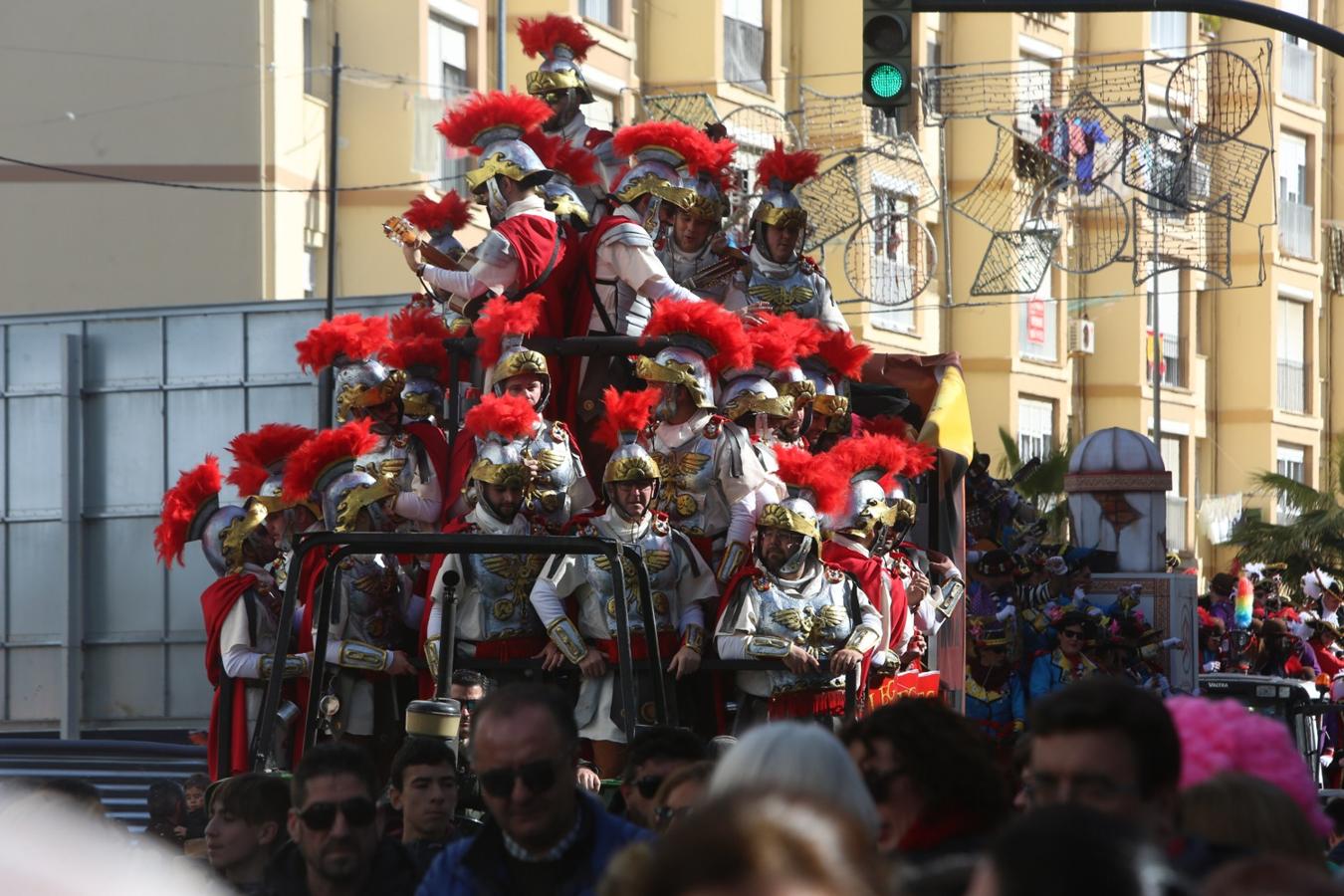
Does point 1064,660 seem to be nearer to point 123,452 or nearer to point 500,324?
point 500,324

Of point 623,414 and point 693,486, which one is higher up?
point 623,414

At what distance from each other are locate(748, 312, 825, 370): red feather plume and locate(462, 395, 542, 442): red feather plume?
4.36 ft

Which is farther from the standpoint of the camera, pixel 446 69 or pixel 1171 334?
pixel 1171 334

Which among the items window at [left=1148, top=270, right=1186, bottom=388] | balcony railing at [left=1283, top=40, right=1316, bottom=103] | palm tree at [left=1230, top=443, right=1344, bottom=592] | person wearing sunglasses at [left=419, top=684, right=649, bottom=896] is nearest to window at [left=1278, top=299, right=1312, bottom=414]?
window at [left=1148, top=270, right=1186, bottom=388]

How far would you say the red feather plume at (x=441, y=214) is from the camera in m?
12.5

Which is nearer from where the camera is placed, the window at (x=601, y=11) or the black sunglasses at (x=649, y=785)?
the black sunglasses at (x=649, y=785)

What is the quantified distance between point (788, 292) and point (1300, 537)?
21.2m

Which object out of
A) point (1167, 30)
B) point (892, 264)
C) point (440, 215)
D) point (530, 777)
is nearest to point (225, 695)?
point (440, 215)

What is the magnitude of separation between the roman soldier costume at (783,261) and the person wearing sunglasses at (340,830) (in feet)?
23.7

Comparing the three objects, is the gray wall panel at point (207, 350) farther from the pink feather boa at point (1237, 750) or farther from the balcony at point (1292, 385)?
the balcony at point (1292, 385)

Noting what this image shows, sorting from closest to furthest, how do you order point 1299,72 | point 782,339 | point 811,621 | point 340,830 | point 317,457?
1. point 340,830
2. point 811,621
3. point 317,457
4. point 782,339
5. point 1299,72

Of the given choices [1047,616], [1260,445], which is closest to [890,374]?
[1047,616]

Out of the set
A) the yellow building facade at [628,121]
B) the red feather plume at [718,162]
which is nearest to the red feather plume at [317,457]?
the red feather plume at [718,162]

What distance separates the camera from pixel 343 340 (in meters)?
11.6
